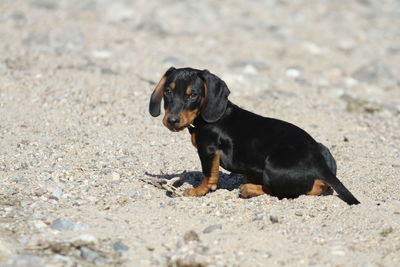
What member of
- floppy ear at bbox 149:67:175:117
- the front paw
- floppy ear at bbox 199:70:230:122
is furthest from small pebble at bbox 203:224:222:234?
floppy ear at bbox 149:67:175:117

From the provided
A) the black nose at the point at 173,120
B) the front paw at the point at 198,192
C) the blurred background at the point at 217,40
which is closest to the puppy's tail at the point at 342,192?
the front paw at the point at 198,192

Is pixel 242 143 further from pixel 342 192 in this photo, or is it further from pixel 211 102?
pixel 342 192

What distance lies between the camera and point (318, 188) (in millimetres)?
6699

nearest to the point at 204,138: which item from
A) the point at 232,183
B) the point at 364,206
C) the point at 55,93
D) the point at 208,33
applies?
the point at 232,183

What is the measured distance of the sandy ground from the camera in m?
5.60

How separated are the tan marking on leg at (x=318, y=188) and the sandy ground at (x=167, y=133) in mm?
117

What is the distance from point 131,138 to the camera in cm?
914

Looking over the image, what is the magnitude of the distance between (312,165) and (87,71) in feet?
20.6

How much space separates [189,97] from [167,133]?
8.79 ft

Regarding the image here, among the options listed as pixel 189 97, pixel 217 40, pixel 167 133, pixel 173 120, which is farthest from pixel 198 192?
pixel 217 40

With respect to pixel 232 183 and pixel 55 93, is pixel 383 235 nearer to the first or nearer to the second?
pixel 232 183

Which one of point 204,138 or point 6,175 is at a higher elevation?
point 204,138

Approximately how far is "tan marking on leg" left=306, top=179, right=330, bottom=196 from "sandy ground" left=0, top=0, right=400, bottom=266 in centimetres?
12

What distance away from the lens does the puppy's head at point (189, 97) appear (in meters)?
6.71
